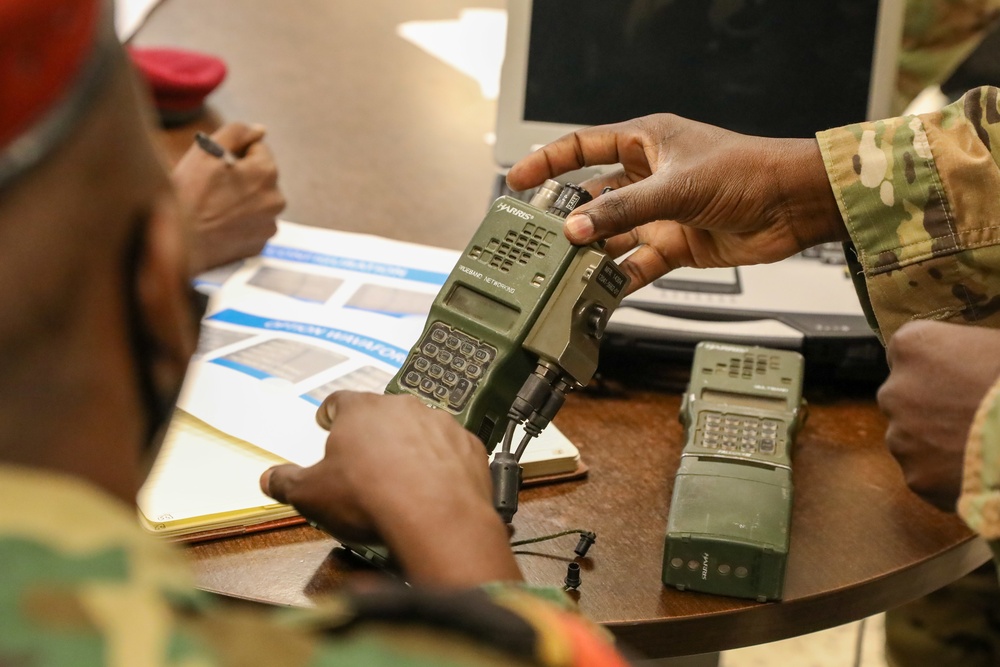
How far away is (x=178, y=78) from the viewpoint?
1.63m

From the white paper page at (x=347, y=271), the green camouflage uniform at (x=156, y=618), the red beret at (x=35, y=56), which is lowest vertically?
the white paper page at (x=347, y=271)

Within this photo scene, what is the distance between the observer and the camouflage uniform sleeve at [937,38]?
161 cm

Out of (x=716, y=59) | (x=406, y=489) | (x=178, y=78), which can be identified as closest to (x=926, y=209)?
(x=716, y=59)


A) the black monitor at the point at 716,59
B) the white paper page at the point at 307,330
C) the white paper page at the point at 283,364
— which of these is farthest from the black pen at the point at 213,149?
the black monitor at the point at 716,59

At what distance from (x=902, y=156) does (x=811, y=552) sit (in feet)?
1.21

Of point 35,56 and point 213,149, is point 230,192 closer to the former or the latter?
point 213,149

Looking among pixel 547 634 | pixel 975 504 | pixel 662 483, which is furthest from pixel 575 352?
pixel 547 634

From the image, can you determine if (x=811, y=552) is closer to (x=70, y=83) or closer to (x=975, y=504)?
(x=975, y=504)

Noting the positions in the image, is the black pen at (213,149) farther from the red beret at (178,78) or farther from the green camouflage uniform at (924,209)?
the green camouflage uniform at (924,209)

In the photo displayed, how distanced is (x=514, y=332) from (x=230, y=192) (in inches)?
23.7

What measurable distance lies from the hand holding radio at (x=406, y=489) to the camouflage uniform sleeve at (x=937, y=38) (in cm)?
112

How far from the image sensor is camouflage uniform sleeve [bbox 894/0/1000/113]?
1.61m

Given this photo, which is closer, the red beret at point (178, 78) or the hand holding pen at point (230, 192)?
the hand holding pen at point (230, 192)

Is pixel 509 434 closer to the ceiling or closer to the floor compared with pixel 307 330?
closer to the ceiling
